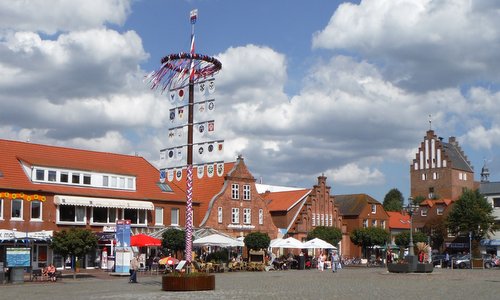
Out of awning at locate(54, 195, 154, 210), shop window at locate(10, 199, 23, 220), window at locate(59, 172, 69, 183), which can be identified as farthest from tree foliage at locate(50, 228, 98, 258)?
window at locate(59, 172, 69, 183)

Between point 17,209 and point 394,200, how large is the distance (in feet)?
329

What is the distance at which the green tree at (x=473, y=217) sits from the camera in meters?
79.6

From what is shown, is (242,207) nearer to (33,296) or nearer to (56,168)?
(56,168)

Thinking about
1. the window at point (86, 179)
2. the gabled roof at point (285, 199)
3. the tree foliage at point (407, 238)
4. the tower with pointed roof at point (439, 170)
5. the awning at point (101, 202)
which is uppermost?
the tower with pointed roof at point (439, 170)

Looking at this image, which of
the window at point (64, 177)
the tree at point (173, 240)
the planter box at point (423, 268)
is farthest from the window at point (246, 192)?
Result: the planter box at point (423, 268)

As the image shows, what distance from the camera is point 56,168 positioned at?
179 feet

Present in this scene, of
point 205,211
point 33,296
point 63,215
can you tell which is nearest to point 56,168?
point 63,215

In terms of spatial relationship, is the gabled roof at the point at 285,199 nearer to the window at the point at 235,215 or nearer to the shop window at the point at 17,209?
the window at the point at 235,215

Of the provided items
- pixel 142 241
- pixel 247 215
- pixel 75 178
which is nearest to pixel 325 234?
pixel 247 215

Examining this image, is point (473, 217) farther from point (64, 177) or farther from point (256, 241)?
point (64, 177)

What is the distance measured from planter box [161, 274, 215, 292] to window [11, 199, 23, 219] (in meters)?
25.6

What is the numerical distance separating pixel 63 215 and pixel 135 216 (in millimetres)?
6996

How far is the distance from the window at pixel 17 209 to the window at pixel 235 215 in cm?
2207

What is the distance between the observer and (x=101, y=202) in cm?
5481
